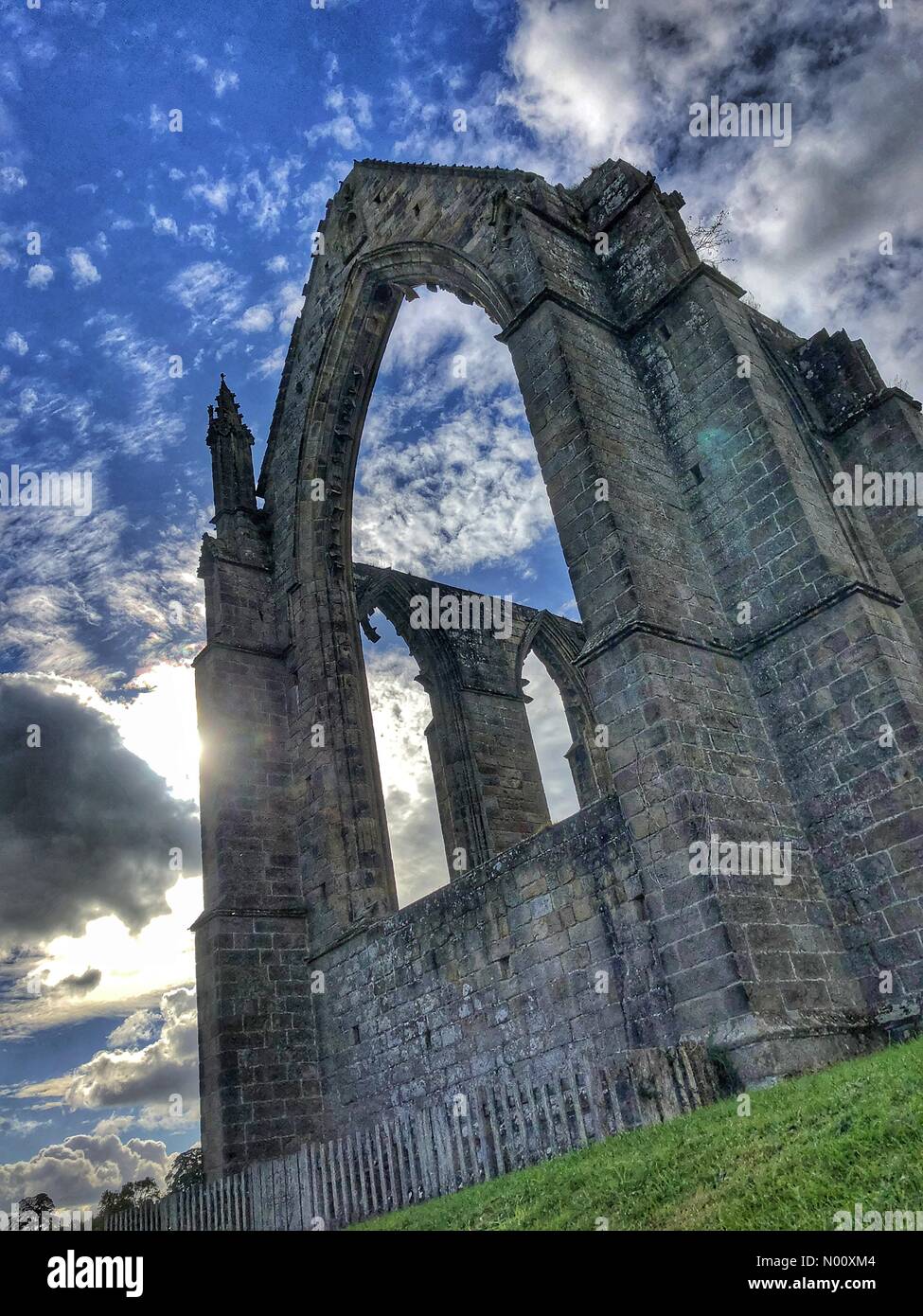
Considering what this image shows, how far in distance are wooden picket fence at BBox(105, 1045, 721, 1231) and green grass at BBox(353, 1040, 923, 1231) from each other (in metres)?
0.30

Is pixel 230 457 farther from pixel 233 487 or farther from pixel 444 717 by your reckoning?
pixel 444 717

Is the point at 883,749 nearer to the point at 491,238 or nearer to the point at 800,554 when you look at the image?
the point at 800,554

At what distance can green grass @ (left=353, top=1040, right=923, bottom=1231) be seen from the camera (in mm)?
3680

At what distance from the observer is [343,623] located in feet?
50.0

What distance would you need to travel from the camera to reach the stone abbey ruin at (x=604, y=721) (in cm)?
756

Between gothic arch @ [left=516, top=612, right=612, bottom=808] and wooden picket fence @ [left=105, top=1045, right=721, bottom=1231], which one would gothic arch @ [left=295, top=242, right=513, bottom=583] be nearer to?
gothic arch @ [left=516, top=612, right=612, bottom=808]

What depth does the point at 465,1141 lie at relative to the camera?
806 cm

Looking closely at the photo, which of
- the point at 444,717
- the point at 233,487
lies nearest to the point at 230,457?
the point at 233,487

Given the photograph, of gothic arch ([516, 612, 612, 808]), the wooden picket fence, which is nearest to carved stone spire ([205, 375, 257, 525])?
gothic arch ([516, 612, 612, 808])

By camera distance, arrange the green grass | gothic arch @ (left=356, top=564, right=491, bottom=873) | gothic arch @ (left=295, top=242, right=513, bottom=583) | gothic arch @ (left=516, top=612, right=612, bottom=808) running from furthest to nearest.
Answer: gothic arch @ (left=516, top=612, right=612, bottom=808)
gothic arch @ (left=356, top=564, right=491, bottom=873)
gothic arch @ (left=295, top=242, right=513, bottom=583)
the green grass

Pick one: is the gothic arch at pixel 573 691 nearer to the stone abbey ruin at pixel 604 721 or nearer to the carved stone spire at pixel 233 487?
the stone abbey ruin at pixel 604 721

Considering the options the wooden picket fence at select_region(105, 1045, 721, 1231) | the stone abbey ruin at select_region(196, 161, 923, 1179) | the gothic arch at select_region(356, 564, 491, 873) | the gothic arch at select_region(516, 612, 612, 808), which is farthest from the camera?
the gothic arch at select_region(516, 612, 612, 808)

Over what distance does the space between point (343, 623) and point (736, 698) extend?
8.03 m
